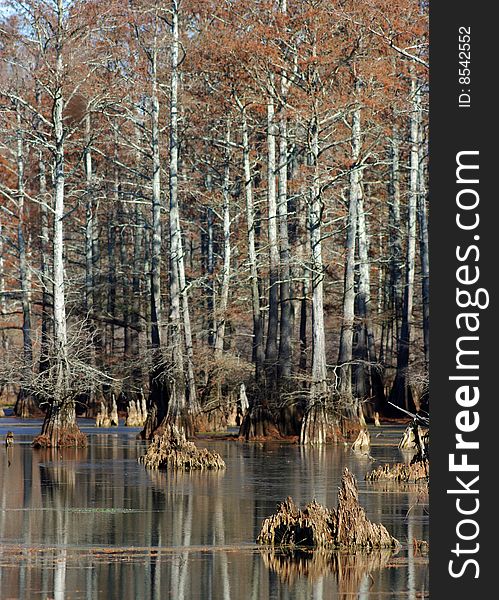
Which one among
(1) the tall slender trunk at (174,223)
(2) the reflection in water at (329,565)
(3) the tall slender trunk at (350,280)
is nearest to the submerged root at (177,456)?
(3) the tall slender trunk at (350,280)

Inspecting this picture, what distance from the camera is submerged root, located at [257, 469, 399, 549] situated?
14508 millimetres

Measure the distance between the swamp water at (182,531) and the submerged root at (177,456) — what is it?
10.5 inches

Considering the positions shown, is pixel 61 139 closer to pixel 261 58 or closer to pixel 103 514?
pixel 261 58

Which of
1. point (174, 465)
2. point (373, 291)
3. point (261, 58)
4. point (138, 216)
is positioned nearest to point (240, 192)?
point (138, 216)

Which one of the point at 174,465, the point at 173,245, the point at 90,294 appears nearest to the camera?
the point at 174,465

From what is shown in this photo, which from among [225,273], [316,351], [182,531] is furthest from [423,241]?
[182,531]

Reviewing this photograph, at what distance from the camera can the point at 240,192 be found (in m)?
49.1

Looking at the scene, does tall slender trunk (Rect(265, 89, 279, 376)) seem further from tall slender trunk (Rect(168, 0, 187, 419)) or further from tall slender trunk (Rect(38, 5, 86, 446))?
tall slender trunk (Rect(38, 5, 86, 446))

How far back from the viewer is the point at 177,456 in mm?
24203

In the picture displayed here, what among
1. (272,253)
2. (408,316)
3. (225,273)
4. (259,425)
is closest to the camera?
(259,425)

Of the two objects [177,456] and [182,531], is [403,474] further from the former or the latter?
[182,531]

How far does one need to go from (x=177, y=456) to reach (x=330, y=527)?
962cm

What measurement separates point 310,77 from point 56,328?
8.16 meters

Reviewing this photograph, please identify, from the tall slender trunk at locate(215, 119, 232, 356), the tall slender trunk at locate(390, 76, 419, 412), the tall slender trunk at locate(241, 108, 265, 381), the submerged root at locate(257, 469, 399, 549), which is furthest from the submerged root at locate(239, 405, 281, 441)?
the submerged root at locate(257, 469, 399, 549)
